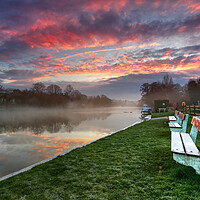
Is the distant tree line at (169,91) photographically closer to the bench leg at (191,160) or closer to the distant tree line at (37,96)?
the distant tree line at (37,96)

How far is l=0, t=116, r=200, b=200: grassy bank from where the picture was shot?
2.69 metres

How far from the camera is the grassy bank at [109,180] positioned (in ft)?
8.83

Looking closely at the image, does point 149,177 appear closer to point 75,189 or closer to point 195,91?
point 75,189

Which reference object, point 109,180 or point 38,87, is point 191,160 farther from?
point 38,87

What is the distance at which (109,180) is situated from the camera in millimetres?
3186

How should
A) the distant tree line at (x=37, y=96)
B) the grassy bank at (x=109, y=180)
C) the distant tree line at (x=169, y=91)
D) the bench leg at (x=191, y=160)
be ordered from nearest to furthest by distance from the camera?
the grassy bank at (x=109, y=180) → the bench leg at (x=191, y=160) → the distant tree line at (x=169, y=91) → the distant tree line at (x=37, y=96)

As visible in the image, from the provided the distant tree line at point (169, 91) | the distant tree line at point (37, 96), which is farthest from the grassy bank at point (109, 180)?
the distant tree line at point (37, 96)

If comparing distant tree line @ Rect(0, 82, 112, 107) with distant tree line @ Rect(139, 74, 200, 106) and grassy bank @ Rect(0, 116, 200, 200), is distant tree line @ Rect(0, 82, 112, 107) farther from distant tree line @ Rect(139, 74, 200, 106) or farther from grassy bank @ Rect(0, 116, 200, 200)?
grassy bank @ Rect(0, 116, 200, 200)

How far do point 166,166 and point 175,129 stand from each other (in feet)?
8.65

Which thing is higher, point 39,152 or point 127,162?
point 127,162

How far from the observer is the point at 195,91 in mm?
50406

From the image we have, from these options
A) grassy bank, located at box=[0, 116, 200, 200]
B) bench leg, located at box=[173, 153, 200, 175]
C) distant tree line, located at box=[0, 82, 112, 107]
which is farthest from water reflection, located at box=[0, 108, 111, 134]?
distant tree line, located at box=[0, 82, 112, 107]

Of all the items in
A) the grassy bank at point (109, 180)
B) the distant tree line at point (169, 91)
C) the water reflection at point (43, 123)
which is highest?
the distant tree line at point (169, 91)

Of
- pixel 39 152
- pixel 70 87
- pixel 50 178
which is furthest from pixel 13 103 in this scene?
pixel 50 178
